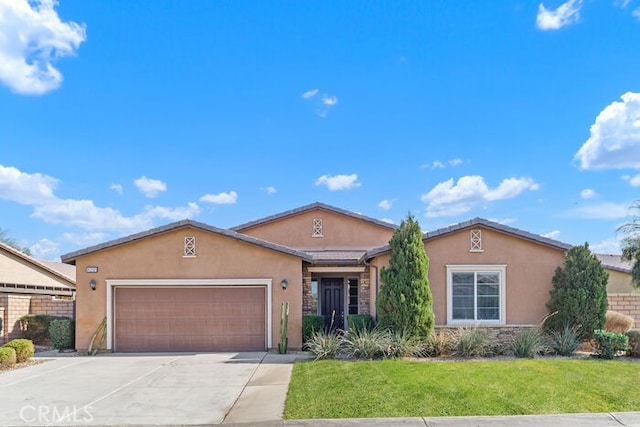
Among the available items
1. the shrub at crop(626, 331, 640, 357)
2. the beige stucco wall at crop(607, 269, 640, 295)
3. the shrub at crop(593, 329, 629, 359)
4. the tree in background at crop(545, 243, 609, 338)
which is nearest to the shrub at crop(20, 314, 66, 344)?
the tree in background at crop(545, 243, 609, 338)

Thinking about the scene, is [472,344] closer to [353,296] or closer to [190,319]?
[353,296]

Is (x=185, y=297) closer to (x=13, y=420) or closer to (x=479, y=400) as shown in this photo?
(x=13, y=420)

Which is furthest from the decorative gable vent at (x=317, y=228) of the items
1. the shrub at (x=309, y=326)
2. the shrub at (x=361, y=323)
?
the shrub at (x=361, y=323)

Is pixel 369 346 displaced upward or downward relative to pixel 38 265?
downward

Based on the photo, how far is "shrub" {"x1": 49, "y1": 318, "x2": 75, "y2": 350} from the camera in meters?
16.0

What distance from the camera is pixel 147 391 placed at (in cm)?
997

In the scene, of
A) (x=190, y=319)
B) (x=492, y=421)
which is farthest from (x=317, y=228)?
(x=492, y=421)

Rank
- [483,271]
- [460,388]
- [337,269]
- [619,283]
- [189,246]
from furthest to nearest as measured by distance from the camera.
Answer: [619,283]
[337,269]
[189,246]
[483,271]
[460,388]

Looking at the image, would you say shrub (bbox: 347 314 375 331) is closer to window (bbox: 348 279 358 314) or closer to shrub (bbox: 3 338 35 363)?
window (bbox: 348 279 358 314)

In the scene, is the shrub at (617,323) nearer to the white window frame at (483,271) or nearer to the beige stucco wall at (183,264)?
the white window frame at (483,271)

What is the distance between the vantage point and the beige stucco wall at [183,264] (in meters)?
15.8

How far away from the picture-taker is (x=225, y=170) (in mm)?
22109

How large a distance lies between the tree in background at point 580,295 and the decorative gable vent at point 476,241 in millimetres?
2352

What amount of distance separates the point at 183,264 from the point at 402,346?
7.24 meters
